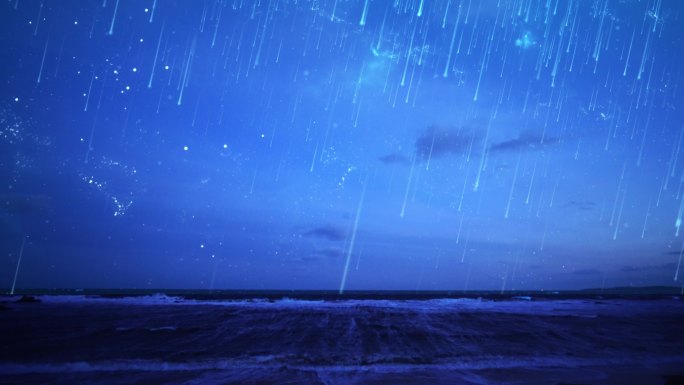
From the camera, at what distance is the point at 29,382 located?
1270 centimetres

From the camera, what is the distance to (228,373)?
13.6m

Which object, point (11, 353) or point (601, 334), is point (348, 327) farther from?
point (11, 353)

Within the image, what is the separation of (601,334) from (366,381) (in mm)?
19231

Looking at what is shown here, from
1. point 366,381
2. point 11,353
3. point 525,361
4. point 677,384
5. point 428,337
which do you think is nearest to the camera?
point 677,384

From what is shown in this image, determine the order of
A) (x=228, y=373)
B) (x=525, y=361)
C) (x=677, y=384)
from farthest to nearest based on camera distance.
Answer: (x=525, y=361) → (x=228, y=373) → (x=677, y=384)

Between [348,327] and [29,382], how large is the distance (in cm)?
1803

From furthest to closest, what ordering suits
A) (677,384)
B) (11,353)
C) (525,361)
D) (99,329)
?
(99,329) < (11,353) < (525,361) < (677,384)

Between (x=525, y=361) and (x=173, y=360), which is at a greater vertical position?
(x=525, y=361)

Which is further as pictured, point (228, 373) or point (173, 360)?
point (173, 360)

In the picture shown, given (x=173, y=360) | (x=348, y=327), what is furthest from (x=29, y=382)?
(x=348, y=327)

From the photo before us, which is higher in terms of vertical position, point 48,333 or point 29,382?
point 29,382

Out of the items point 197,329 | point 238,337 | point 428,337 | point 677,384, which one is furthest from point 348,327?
point 677,384

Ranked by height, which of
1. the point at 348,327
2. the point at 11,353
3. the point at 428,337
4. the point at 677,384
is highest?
the point at 677,384

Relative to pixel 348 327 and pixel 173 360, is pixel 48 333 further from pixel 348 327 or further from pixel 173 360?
pixel 348 327
